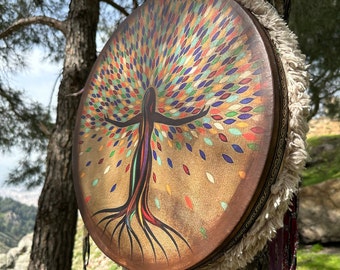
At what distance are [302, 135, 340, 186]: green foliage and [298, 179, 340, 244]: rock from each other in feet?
1.10

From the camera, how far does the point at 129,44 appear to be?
1.25 m

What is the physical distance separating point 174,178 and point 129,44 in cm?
50

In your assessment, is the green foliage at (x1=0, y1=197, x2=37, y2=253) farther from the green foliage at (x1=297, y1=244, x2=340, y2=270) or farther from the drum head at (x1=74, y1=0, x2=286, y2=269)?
the drum head at (x1=74, y1=0, x2=286, y2=269)

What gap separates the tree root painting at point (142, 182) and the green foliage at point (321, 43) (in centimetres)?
281

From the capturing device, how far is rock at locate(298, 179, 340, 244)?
11.5 feet

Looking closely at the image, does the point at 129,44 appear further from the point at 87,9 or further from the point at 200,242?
the point at 87,9

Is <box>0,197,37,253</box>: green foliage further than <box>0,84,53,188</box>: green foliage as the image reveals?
Yes

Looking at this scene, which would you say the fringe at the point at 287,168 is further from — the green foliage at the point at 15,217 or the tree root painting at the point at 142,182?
the green foliage at the point at 15,217

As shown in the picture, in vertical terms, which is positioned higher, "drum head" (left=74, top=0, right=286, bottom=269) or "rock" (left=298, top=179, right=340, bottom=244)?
"drum head" (left=74, top=0, right=286, bottom=269)

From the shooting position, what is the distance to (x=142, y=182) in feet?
3.39

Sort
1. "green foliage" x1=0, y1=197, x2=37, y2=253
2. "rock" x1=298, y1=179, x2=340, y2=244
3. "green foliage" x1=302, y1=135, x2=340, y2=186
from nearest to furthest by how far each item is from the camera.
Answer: "rock" x1=298, y1=179, x2=340, y2=244, "green foliage" x1=302, y1=135, x2=340, y2=186, "green foliage" x1=0, y1=197, x2=37, y2=253

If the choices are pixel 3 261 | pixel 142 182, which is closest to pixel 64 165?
pixel 142 182

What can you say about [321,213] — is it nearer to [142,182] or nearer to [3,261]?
[142,182]

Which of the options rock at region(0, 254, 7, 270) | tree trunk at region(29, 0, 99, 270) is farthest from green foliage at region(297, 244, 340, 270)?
rock at region(0, 254, 7, 270)
